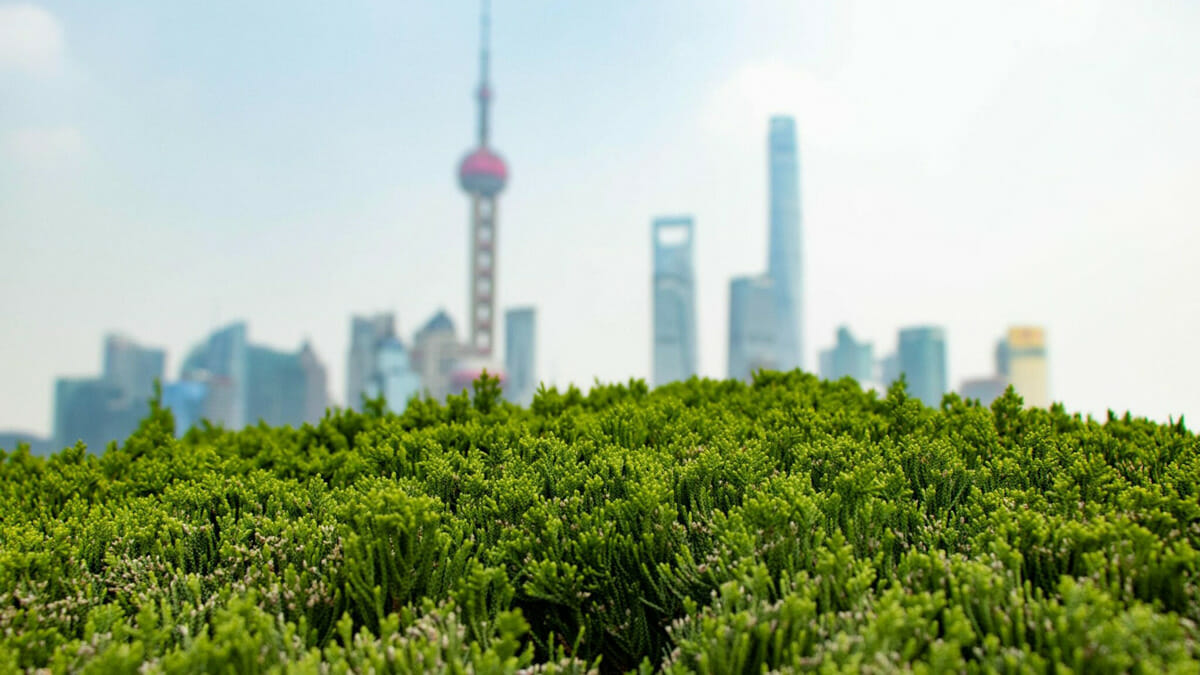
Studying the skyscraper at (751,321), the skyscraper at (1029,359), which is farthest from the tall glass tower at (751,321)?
the skyscraper at (1029,359)

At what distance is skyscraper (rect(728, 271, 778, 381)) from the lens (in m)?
194

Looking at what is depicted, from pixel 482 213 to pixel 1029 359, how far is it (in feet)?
404

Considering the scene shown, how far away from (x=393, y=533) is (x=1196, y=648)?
3.23 metres

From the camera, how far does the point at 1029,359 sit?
172875mm

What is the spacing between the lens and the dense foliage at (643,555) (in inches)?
124

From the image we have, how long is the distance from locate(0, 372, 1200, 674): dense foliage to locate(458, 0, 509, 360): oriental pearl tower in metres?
160

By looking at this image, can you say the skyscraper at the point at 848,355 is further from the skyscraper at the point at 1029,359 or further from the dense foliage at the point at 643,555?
the dense foliage at the point at 643,555

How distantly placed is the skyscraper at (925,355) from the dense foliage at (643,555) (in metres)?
174

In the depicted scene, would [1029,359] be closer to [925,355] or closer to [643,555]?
[925,355]

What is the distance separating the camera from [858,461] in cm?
467

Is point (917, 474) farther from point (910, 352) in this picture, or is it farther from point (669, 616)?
point (910, 352)

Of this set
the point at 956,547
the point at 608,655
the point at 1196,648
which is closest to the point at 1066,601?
the point at 1196,648

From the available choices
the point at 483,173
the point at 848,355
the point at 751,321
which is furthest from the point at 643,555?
the point at 751,321

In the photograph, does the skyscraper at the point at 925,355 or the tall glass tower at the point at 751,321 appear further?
the tall glass tower at the point at 751,321
